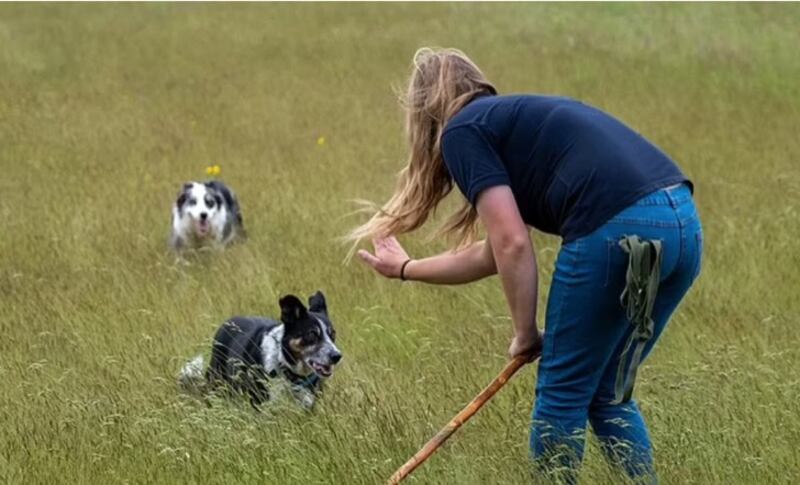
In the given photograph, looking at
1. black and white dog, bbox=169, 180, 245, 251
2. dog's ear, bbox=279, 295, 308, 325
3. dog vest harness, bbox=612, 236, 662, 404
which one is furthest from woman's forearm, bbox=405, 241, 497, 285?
black and white dog, bbox=169, 180, 245, 251

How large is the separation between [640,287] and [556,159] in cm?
49

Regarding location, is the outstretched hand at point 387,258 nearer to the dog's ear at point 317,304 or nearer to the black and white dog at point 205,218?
the dog's ear at point 317,304

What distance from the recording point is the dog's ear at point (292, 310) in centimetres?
568

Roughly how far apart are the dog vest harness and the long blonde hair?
680mm

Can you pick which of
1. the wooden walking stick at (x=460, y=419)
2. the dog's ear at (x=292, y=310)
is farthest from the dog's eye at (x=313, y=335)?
the wooden walking stick at (x=460, y=419)

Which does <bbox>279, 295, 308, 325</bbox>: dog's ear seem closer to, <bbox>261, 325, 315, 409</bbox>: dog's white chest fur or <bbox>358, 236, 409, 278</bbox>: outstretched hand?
<bbox>261, 325, 315, 409</bbox>: dog's white chest fur

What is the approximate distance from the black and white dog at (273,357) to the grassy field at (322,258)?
164mm

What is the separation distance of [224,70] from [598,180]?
577 inches

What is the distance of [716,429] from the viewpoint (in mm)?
4668

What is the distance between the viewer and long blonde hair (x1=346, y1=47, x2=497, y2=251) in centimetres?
404

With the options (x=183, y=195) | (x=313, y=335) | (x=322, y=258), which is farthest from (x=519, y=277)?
(x=183, y=195)

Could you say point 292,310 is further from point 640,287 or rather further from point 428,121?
point 640,287

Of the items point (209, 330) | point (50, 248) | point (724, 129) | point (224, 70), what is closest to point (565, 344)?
point (209, 330)

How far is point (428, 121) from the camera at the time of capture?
408 centimetres
